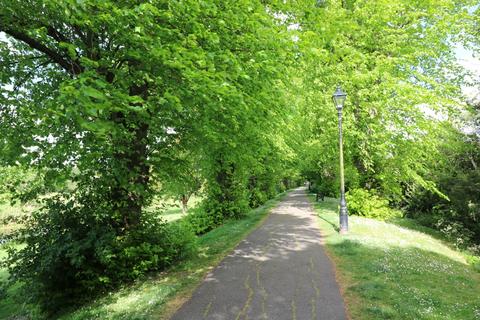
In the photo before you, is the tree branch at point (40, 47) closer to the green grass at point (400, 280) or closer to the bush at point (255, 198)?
the green grass at point (400, 280)

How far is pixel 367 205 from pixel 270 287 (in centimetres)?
1216

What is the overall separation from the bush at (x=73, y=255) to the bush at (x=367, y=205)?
12859mm

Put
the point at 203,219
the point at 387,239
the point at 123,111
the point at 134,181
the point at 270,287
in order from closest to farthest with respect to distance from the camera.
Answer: the point at 123,111 < the point at 270,287 < the point at 134,181 < the point at 387,239 < the point at 203,219

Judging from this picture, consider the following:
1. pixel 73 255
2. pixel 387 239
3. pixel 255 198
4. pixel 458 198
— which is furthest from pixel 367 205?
pixel 73 255

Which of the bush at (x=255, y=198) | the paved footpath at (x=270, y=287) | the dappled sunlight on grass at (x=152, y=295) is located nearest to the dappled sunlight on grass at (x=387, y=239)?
the paved footpath at (x=270, y=287)

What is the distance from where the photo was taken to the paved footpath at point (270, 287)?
5684mm

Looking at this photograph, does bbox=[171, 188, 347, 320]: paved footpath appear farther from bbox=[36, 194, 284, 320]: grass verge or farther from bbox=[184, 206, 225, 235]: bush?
bbox=[184, 206, 225, 235]: bush

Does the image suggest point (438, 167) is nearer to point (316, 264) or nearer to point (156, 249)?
point (316, 264)

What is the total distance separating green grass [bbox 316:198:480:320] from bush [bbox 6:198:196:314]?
533 centimetres

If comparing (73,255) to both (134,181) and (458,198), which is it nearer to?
(134,181)

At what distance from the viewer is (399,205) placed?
22.7 metres

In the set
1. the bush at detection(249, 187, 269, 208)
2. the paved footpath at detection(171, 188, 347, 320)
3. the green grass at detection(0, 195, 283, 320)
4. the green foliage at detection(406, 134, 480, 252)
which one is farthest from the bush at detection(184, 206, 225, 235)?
the green foliage at detection(406, 134, 480, 252)

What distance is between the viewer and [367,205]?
17062mm

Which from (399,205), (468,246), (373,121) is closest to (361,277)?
(468,246)
